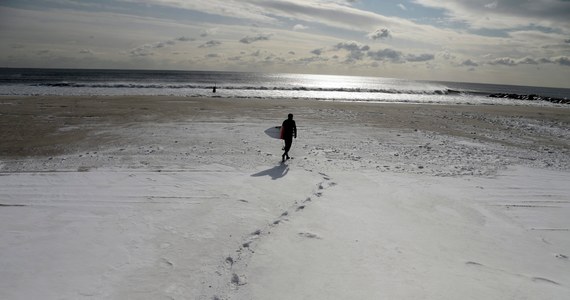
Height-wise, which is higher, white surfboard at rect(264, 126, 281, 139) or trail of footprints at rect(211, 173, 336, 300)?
white surfboard at rect(264, 126, 281, 139)

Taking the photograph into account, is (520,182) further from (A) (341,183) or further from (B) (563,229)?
(A) (341,183)

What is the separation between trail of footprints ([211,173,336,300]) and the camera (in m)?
4.84

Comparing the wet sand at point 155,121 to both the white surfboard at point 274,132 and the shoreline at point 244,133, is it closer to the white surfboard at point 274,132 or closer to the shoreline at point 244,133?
the shoreline at point 244,133

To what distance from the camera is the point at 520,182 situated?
32.8 feet

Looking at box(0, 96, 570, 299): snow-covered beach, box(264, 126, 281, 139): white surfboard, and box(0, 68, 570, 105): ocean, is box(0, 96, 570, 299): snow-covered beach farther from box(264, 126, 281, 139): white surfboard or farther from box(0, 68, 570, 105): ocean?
box(0, 68, 570, 105): ocean

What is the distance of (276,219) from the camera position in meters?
6.85

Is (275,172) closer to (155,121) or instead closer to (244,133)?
(244,133)

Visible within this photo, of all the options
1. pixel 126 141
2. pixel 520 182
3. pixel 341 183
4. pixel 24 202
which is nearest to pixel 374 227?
pixel 341 183

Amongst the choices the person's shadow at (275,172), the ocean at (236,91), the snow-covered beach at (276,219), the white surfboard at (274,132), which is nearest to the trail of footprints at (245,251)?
the snow-covered beach at (276,219)

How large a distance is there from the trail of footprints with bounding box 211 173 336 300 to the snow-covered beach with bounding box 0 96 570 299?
0.03 m

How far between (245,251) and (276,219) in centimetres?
133

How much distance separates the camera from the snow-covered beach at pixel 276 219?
484 centimetres

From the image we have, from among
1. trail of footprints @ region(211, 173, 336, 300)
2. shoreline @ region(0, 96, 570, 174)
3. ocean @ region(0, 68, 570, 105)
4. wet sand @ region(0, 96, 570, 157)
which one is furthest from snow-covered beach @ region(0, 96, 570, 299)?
ocean @ region(0, 68, 570, 105)

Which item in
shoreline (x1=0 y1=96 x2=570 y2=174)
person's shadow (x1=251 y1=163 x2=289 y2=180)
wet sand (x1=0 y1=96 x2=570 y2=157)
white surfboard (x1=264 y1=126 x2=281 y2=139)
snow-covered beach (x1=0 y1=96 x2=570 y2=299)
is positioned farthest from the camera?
white surfboard (x1=264 y1=126 x2=281 y2=139)
